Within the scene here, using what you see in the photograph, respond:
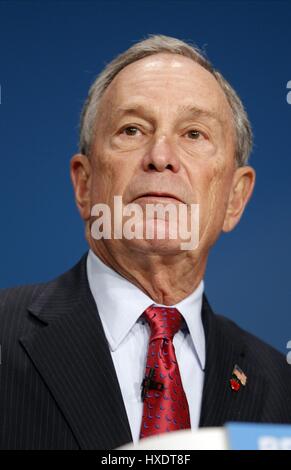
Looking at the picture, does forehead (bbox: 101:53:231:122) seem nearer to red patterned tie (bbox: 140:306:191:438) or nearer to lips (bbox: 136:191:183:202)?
lips (bbox: 136:191:183:202)

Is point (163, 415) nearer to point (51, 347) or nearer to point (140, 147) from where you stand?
point (51, 347)

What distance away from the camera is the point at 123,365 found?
177 centimetres

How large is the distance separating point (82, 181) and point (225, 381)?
31.1 inches

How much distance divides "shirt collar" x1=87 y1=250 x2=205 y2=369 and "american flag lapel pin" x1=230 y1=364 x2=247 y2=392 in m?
0.10

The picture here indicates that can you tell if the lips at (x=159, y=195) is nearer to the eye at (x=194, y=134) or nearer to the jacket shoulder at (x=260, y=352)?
the eye at (x=194, y=134)

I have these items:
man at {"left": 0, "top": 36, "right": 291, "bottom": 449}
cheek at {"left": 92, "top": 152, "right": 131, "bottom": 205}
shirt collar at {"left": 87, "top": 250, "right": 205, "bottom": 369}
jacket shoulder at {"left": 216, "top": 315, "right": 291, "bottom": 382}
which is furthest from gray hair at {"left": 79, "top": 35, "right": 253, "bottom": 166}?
jacket shoulder at {"left": 216, "top": 315, "right": 291, "bottom": 382}

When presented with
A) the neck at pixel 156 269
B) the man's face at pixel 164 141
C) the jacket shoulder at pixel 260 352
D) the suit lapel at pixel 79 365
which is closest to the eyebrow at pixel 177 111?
the man's face at pixel 164 141

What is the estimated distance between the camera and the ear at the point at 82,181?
2139 millimetres

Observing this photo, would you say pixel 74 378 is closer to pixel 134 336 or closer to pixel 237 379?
pixel 134 336

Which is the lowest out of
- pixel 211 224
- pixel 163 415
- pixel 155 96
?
pixel 163 415

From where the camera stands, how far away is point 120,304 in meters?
1.87

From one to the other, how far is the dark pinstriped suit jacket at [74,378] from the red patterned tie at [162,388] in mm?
82

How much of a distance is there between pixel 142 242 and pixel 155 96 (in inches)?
17.3
